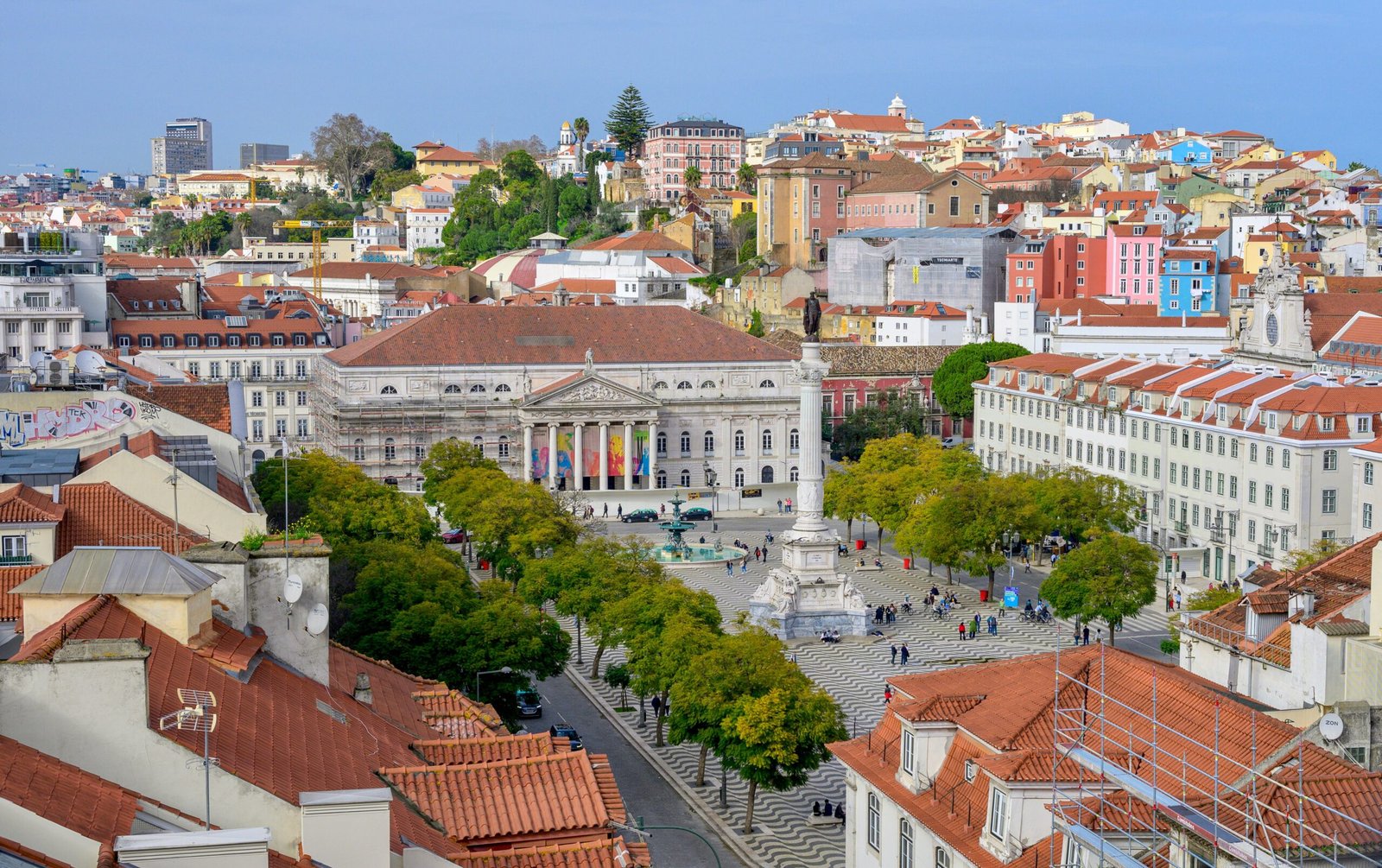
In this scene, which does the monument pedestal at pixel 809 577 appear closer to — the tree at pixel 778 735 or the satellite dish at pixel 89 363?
the tree at pixel 778 735

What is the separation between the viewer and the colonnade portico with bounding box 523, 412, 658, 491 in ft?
321

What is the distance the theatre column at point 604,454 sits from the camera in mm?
98750

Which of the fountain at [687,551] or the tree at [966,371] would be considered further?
the tree at [966,371]

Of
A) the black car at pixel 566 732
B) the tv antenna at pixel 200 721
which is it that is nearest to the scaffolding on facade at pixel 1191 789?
the tv antenna at pixel 200 721

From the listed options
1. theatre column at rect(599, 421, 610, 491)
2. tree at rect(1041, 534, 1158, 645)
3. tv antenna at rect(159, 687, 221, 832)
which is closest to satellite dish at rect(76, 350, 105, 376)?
tree at rect(1041, 534, 1158, 645)

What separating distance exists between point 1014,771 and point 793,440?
78889 mm

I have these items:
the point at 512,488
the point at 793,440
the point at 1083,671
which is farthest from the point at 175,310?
the point at 1083,671

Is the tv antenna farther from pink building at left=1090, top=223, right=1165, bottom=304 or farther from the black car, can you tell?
pink building at left=1090, top=223, right=1165, bottom=304

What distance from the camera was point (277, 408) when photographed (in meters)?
105

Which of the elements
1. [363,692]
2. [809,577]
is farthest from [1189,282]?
[363,692]

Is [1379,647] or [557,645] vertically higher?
[1379,647]

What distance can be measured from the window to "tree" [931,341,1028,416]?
7917 cm

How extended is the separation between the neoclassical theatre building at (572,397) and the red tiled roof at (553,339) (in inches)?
3.2

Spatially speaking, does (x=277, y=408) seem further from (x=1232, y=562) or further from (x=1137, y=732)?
(x=1137, y=732)
